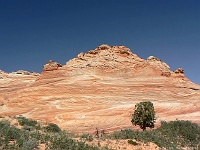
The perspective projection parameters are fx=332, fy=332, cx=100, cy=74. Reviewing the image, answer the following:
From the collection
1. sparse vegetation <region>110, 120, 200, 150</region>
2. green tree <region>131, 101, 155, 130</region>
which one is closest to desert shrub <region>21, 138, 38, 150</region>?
sparse vegetation <region>110, 120, 200, 150</region>

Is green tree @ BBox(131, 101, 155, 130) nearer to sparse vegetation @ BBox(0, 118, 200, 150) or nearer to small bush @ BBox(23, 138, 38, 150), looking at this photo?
sparse vegetation @ BBox(0, 118, 200, 150)

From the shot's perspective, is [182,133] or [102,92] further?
[102,92]

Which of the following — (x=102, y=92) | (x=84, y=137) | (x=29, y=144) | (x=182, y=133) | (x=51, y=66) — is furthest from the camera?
(x=51, y=66)

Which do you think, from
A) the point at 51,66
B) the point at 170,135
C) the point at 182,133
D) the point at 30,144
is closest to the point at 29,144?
the point at 30,144

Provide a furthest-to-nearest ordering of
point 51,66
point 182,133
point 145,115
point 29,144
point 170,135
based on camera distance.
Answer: point 51,66
point 145,115
point 182,133
point 170,135
point 29,144

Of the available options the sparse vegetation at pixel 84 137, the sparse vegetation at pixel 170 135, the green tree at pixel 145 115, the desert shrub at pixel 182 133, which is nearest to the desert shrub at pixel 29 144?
the sparse vegetation at pixel 84 137

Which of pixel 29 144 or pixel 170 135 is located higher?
pixel 170 135

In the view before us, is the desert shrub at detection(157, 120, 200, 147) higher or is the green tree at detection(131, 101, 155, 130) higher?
the green tree at detection(131, 101, 155, 130)

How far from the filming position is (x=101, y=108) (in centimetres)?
3500

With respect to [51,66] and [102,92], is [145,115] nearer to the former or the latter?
[102,92]

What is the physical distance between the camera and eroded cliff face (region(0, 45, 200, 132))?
32469 millimetres

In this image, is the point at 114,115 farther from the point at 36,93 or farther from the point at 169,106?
the point at 36,93

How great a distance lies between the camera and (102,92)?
40.4 metres

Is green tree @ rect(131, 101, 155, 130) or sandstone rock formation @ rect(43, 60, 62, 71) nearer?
green tree @ rect(131, 101, 155, 130)
